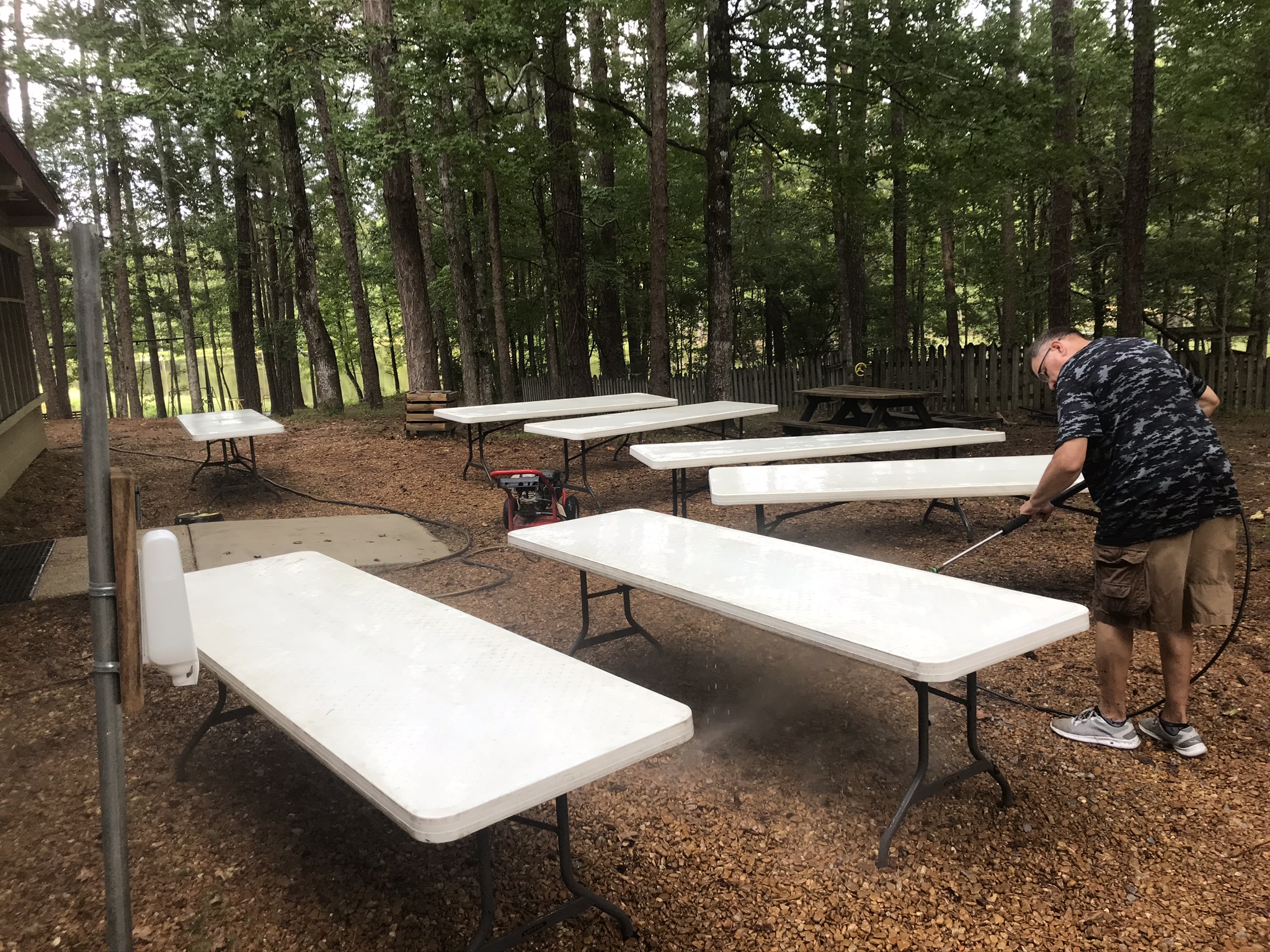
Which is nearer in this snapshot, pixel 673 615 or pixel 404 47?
pixel 673 615

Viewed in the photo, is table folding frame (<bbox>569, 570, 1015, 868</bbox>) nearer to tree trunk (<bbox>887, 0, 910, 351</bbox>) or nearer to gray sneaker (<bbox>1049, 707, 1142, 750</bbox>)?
gray sneaker (<bbox>1049, 707, 1142, 750</bbox>)

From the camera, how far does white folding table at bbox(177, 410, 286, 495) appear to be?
7559 millimetres

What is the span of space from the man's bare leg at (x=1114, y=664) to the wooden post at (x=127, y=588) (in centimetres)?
314

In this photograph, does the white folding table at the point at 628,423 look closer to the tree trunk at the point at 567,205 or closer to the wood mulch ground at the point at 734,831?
the wood mulch ground at the point at 734,831

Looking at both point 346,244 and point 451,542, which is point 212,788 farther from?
point 346,244

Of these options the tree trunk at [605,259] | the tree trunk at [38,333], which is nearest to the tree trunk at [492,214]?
the tree trunk at [605,259]

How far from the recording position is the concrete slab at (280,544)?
5.52 metres

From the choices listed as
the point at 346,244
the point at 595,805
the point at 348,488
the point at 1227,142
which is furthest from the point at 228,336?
the point at 595,805

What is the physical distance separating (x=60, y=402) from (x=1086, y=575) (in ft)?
78.1

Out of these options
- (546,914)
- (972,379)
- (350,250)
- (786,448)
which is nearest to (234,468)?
(786,448)

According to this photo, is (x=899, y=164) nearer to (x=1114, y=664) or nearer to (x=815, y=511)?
(x=815, y=511)

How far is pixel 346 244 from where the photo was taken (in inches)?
689

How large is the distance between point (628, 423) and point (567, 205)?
786 centimetres

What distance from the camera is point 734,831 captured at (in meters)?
2.78
